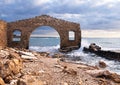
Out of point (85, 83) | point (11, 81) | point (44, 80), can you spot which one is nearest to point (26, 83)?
point (11, 81)

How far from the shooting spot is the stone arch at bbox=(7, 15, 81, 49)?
30516 mm

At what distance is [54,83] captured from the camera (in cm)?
840

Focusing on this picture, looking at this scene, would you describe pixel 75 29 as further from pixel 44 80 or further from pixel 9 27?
pixel 44 80

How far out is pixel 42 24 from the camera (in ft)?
100

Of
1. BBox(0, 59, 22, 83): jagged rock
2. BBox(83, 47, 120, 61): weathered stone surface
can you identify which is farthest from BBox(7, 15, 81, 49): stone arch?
BBox(0, 59, 22, 83): jagged rock

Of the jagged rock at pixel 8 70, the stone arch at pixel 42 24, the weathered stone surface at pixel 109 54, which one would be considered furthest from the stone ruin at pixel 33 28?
the jagged rock at pixel 8 70

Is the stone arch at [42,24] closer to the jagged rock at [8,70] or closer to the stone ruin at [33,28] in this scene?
the stone ruin at [33,28]

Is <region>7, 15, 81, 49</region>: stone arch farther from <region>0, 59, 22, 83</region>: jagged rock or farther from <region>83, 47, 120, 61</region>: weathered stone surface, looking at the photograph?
<region>0, 59, 22, 83</region>: jagged rock

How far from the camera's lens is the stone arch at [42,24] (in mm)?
30516

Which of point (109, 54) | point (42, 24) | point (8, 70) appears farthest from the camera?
point (42, 24)

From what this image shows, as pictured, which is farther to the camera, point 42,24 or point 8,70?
point 42,24

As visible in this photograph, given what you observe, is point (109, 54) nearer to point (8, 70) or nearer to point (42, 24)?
point (42, 24)

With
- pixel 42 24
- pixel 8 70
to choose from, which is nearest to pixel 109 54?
pixel 42 24

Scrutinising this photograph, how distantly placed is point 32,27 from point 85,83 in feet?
72.8
